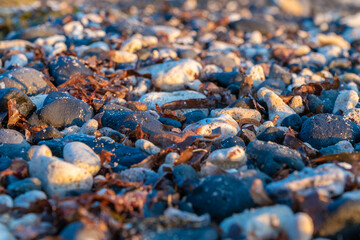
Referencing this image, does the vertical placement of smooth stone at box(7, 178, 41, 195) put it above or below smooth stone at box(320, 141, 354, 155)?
below

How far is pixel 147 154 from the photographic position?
2.79 metres

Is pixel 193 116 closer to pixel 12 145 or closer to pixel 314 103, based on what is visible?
pixel 314 103

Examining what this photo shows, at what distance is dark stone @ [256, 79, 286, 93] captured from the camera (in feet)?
14.0

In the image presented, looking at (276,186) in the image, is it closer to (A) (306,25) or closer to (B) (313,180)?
(B) (313,180)

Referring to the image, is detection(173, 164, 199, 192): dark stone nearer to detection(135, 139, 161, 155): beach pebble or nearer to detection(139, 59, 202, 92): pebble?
detection(135, 139, 161, 155): beach pebble

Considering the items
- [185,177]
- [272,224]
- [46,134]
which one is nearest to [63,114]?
[46,134]

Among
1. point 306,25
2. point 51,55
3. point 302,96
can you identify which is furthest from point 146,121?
point 306,25

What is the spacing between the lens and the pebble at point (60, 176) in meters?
2.21

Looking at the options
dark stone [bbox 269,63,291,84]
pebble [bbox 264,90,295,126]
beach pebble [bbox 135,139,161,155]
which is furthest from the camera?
dark stone [bbox 269,63,291,84]

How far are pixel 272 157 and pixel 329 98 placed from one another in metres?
1.81

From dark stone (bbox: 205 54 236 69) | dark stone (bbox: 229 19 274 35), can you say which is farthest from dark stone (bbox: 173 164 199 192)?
dark stone (bbox: 229 19 274 35)

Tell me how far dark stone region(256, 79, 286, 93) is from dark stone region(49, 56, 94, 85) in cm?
203

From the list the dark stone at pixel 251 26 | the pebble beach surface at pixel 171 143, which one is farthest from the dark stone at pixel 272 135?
the dark stone at pixel 251 26

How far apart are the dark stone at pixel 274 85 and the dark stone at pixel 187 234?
262cm
